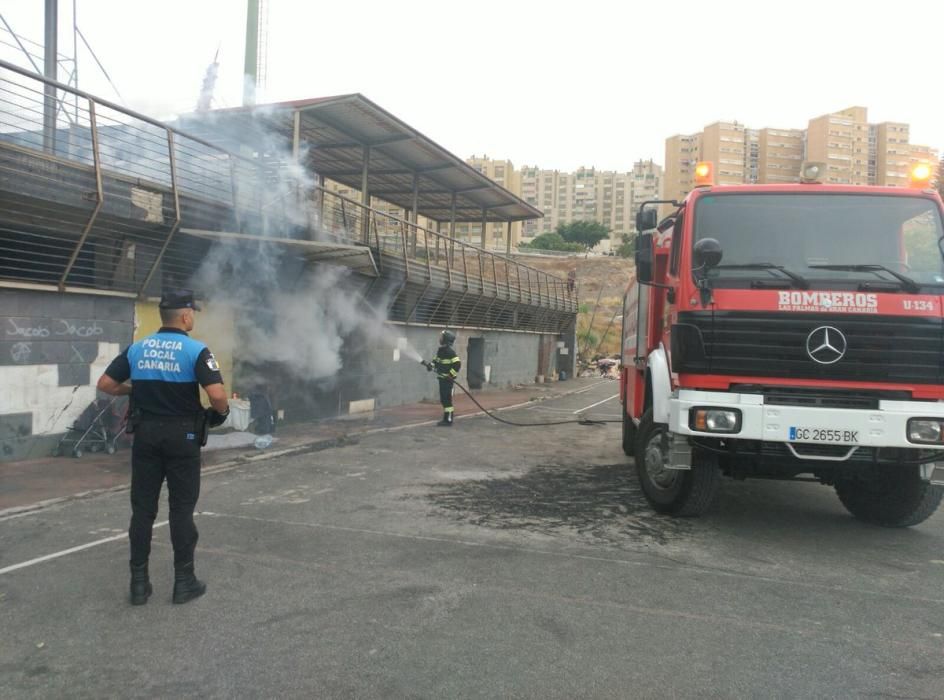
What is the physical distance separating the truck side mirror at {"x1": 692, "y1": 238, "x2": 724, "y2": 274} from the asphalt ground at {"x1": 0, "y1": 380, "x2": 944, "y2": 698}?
2.15 m

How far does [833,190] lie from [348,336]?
31.8ft

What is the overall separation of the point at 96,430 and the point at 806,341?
8.21 m

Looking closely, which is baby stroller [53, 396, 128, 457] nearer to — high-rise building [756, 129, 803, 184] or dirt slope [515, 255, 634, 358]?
high-rise building [756, 129, 803, 184]

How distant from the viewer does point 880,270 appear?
4.76 meters

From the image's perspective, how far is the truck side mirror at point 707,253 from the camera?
4859mm

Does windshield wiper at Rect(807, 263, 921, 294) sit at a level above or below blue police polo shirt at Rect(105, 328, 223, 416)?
above

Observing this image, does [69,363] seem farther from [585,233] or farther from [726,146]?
[585,233]

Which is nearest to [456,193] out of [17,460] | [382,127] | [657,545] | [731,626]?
[382,127]

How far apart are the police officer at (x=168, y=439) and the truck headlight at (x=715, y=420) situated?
10.8ft

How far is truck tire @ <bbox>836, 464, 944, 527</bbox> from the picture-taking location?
5.16m

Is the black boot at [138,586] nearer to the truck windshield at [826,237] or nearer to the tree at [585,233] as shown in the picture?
the truck windshield at [826,237]

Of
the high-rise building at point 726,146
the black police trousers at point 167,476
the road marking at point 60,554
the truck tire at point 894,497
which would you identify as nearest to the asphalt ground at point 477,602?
the road marking at point 60,554

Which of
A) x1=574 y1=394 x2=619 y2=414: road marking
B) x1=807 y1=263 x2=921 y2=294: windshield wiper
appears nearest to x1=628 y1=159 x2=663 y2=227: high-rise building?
x1=574 y1=394 x2=619 y2=414: road marking

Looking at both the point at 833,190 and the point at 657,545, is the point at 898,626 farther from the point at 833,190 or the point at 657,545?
the point at 833,190
